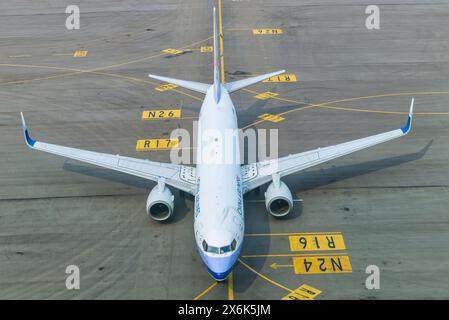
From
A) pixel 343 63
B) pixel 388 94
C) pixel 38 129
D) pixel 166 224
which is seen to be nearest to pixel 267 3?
pixel 343 63

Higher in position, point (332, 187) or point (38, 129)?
point (38, 129)

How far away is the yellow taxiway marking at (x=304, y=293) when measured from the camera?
36.4m

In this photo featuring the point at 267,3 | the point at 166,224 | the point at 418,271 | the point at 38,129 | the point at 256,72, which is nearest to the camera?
the point at 418,271

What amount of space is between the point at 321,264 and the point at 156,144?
22978mm

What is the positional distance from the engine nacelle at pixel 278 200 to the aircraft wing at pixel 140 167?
6.31 meters

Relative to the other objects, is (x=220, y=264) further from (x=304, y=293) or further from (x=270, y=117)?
(x=270, y=117)

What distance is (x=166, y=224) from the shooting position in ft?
143

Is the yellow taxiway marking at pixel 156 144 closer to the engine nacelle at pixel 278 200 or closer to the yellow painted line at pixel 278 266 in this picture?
the engine nacelle at pixel 278 200

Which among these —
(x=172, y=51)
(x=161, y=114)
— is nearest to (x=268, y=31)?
(x=172, y=51)

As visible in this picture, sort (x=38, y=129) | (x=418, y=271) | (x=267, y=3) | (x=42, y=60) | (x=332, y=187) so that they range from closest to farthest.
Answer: (x=418, y=271), (x=332, y=187), (x=38, y=129), (x=42, y=60), (x=267, y=3)

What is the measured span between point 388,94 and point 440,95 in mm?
5892

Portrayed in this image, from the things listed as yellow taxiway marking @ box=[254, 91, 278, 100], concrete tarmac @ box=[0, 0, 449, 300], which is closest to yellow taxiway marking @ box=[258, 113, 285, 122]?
concrete tarmac @ box=[0, 0, 449, 300]

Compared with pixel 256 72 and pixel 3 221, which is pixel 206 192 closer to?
pixel 3 221

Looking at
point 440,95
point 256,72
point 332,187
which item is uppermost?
point 256,72
